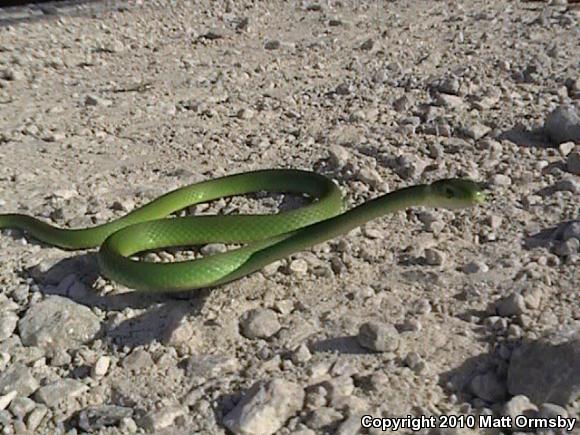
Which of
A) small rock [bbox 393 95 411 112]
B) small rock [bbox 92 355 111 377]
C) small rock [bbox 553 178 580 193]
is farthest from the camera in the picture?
small rock [bbox 393 95 411 112]

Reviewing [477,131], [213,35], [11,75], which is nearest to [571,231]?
[477,131]

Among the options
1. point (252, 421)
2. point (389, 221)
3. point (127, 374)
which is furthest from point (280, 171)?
point (252, 421)

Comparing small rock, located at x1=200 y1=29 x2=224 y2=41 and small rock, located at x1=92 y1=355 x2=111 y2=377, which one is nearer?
small rock, located at x1=92 y1=355 x2=111 y2=377

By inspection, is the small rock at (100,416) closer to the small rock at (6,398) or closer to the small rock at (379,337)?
the small rock at (6,398)

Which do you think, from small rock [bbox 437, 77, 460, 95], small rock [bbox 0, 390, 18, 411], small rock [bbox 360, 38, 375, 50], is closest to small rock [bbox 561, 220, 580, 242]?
small rock [bbox 437, 77, 460, 95]

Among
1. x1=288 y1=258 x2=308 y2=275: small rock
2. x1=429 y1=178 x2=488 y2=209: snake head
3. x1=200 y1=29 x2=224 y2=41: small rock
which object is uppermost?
x1=429 y1=178 x2=488 y2=209: snake head

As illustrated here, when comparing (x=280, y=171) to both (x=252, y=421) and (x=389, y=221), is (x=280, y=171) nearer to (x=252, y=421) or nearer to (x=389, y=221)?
(x=389, y=221)

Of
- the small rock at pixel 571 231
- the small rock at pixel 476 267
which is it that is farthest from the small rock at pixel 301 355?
the small rock at pixel 571 231

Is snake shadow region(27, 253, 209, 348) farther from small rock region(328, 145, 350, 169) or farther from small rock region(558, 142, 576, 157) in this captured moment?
small rock region(558, 142, 576, 157)
